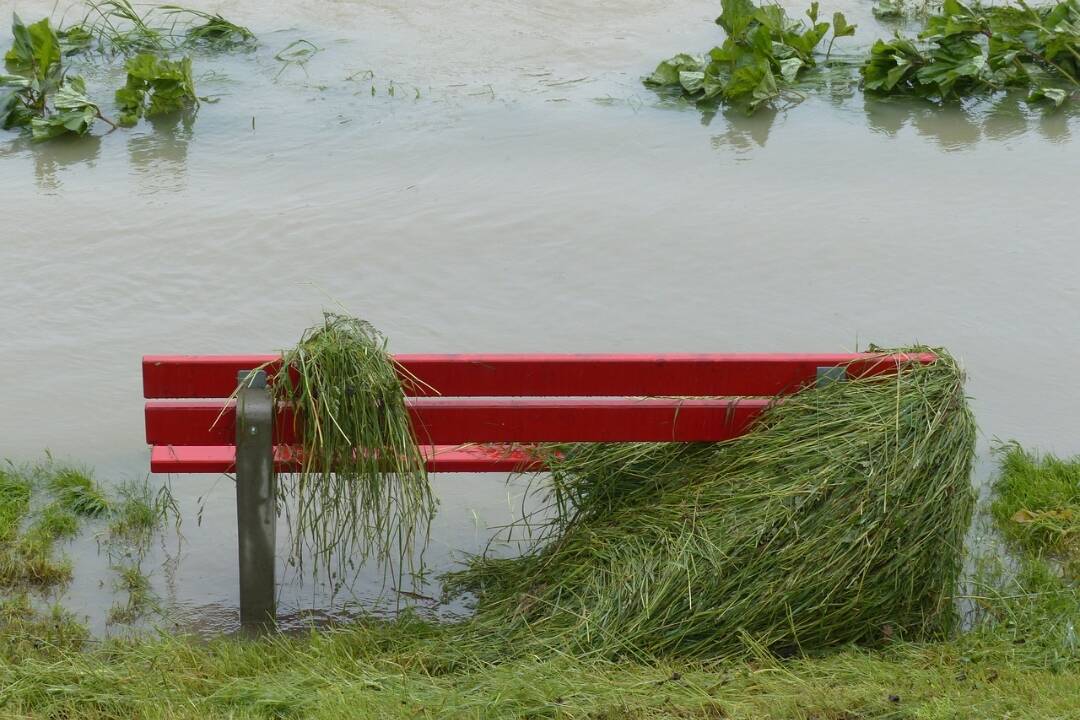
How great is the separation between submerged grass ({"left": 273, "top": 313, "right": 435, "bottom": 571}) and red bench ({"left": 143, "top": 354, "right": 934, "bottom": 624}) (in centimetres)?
9

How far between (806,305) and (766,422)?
9.33 ft

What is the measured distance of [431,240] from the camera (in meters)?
7.96

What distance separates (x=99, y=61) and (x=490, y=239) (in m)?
4.74

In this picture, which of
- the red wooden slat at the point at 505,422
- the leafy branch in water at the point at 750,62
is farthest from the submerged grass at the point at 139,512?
the leafy branch in water at the point at 750,62

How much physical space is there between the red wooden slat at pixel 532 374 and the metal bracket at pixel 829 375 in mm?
176

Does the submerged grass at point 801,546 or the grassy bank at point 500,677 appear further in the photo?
the submerged grass at point 801,546

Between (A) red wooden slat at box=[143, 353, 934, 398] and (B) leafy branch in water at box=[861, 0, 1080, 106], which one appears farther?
(B) leafy branch in water at box=[861, 0, 1080, 106]

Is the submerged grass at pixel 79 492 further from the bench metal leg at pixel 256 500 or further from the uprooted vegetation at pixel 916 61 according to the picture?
the uprooted vegetation at pixel 916 61

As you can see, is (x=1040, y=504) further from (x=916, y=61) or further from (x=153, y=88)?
(x=153, y=88)

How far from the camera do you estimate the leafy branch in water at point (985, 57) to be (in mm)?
10266

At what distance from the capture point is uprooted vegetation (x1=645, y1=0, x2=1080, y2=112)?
1021 centimetres

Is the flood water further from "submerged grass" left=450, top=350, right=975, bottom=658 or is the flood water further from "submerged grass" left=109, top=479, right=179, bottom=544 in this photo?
"submerged grass" left=450, top=350, right=975, bottom=658

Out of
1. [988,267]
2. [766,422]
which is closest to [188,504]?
[766,422]

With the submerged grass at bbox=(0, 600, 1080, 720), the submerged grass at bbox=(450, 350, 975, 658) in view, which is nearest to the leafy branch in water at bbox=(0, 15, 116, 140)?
the submerged grass at bbox=(0, 600, 1080, 720)
